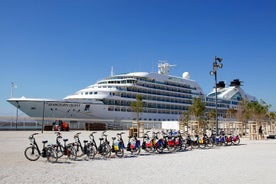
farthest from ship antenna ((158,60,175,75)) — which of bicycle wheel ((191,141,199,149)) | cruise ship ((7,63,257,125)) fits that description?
bicycle wheel ((191,141,199,149))

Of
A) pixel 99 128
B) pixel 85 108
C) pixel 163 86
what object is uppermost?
pixel 163 86

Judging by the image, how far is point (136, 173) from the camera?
8164mm

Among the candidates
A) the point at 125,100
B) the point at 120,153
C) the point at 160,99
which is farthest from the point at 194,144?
the point at 160,99

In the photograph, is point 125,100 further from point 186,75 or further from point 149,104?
point 186,75

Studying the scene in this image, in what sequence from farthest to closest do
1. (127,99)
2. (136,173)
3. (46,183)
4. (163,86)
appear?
(163,86) → (127,99) → (136,173) → (46,183)

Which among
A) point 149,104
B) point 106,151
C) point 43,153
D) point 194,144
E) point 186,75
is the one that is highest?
point 186,75

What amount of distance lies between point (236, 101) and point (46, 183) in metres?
79.1

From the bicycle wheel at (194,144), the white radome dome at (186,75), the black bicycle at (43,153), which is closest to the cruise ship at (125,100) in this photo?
the white radome dome at (186,75)

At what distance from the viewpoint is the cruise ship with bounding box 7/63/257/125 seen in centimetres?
4047

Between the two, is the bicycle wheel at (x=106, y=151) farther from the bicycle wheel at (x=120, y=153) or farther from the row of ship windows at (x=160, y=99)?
the row of ship windows at (x=160, y=99)

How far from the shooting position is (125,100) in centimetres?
4884

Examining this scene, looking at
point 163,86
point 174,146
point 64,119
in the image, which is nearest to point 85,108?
point 64,119

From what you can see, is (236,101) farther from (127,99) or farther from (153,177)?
(153,177)

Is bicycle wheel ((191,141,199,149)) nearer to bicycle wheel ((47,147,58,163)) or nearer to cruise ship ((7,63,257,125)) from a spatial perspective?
bicycle wheel ((47,147,58,163))
